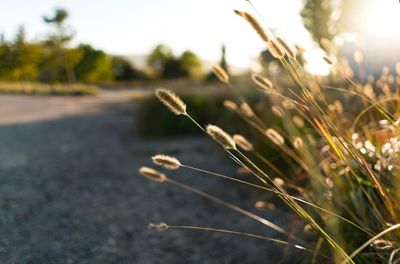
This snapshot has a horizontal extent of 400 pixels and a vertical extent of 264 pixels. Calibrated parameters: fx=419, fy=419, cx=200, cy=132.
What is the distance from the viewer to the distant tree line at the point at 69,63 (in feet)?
77.2

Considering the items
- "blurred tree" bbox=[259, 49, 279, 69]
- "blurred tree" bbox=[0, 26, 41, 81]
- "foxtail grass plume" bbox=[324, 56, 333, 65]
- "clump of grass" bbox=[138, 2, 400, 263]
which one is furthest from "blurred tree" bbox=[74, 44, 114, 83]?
"foxtail grass plume" bbox=[324, 56, 333, 65]

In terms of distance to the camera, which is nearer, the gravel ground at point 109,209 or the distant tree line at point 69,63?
the gravel ground at point 109,209

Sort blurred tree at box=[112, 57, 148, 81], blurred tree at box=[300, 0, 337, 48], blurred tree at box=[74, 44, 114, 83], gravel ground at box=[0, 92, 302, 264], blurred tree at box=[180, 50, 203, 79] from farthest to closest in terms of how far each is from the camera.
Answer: blurred tree at box=[112, 57, 148, 81] → blurred tree at box=[180, 50, 203, 79] → blurred tree at box=[74, 44, 114, 83] → blurred tree at box=[300, 0, 337, 48] → gravel ground at box=[0, 92, 302, 264]

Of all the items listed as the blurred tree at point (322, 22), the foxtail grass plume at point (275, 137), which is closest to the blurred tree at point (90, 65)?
the blurred tree at point (322, 22)

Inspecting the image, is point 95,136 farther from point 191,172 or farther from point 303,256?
point 303,256

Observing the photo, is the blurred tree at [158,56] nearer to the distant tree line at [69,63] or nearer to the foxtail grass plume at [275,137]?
the distant tree line at [69,63]

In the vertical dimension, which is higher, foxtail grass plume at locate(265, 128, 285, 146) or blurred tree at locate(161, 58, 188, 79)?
foxtail grass plume at locate(265, 128, 285, 146)

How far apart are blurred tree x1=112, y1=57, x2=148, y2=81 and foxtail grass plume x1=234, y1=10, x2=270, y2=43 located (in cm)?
3674

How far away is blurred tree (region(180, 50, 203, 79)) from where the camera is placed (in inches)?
1419

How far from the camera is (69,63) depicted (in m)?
25.3

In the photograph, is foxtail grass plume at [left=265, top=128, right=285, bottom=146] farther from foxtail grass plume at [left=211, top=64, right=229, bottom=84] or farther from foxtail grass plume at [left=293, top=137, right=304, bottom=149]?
foxtail grass plume at [left=211, top=64, right=229, bottom=84]

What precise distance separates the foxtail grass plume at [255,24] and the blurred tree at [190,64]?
34.9 m

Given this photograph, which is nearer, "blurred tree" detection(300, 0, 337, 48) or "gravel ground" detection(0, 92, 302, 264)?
"gravel ground" detection(0, 92, 302, 264)

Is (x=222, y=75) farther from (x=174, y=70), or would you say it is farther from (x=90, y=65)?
(x=174, y=70)
